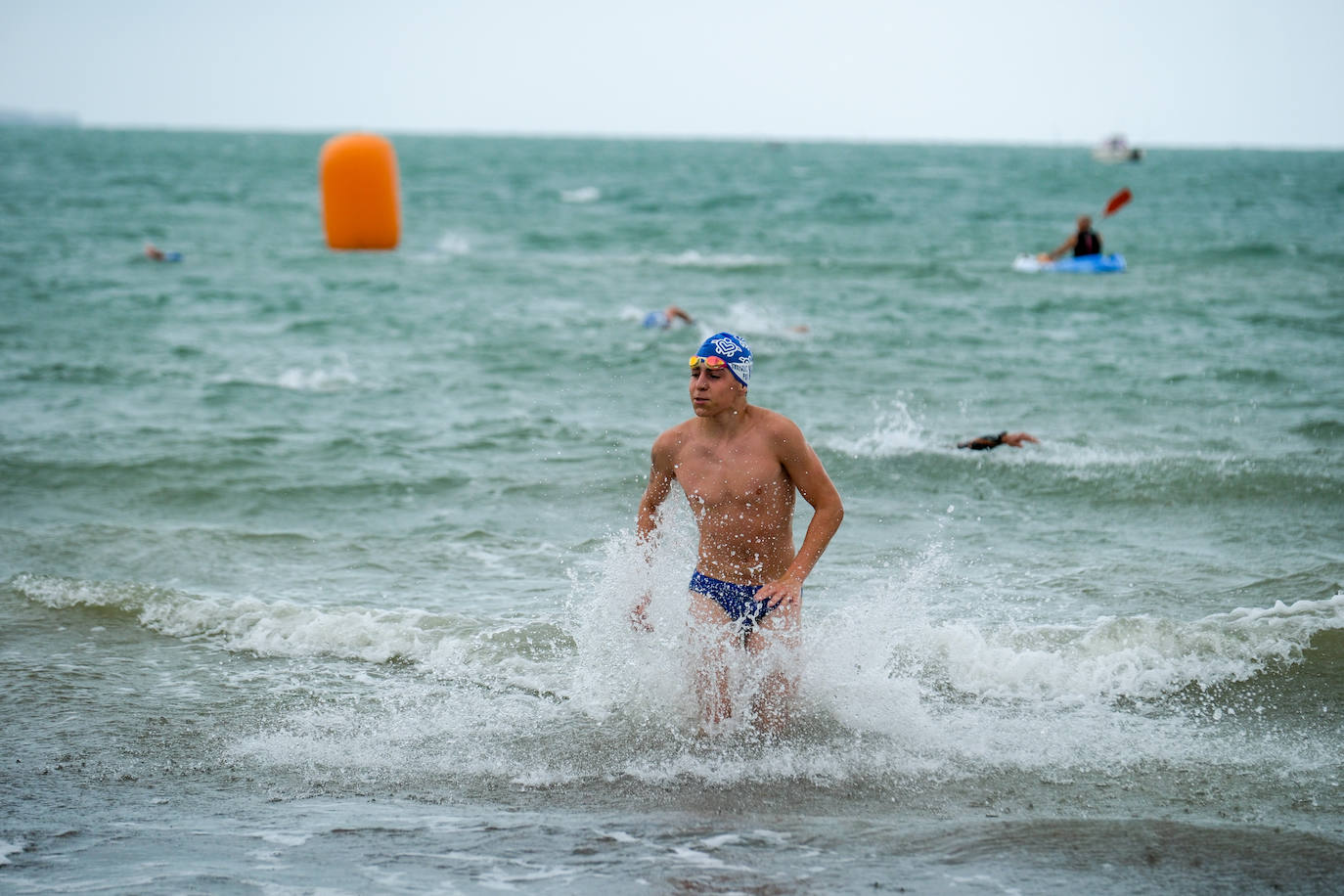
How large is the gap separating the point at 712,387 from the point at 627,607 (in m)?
1.15

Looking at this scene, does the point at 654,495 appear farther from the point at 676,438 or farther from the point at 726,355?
the point at 726,355

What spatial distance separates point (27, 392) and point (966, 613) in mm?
10448

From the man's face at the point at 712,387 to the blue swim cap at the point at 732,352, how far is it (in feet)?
0.10

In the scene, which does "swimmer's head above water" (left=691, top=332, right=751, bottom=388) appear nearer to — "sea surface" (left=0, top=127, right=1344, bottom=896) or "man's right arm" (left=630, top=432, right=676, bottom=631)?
"man's right arm" (left=630, top=432, right=676, bottom=631)

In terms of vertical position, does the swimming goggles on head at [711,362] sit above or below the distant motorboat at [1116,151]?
below

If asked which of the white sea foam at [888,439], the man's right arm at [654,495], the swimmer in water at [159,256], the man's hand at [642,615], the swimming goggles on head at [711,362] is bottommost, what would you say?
the white sea foam at [888,439]

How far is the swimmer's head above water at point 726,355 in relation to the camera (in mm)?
4816

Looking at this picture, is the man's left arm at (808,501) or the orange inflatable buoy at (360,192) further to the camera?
the orange inflatable buoy at (360,192)

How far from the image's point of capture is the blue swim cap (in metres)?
4.82

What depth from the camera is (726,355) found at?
4855mm

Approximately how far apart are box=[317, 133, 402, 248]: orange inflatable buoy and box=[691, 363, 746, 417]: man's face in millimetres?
17246

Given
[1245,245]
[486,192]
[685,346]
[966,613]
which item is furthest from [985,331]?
[486,192]

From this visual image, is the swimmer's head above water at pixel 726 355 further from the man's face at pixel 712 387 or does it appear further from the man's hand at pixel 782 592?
the man's hand at pixel 782 592

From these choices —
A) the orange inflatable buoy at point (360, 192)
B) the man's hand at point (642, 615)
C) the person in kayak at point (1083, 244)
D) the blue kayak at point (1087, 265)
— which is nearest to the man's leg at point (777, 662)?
the man's hand at point (642, 615)
